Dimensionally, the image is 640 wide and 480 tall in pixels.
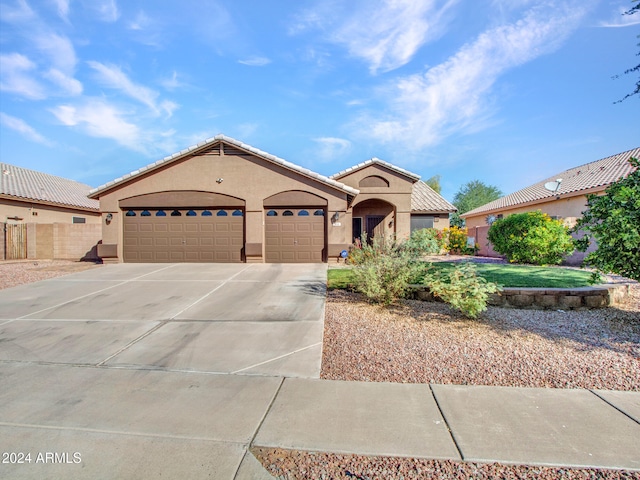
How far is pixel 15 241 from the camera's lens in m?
17.5

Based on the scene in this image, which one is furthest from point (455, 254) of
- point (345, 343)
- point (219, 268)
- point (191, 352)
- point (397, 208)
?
point (191, 352)

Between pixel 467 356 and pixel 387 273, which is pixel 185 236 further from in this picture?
pixel 467 356

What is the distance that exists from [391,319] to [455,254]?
51.9 feet

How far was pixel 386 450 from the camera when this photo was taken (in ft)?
8.91

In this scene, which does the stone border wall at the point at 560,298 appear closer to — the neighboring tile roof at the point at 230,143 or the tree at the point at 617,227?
the tree at the point at 617,227

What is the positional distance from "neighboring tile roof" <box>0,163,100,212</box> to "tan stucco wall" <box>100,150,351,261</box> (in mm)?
8455

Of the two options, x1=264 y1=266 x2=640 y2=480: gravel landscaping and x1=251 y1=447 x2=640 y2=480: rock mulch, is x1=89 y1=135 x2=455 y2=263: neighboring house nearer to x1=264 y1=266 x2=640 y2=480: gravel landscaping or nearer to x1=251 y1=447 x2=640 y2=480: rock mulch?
x1=264 y1=266 x2=640 y2=480: gravel landscaping

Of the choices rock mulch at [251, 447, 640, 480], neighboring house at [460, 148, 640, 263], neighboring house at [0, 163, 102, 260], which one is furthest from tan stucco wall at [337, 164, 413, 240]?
rock mulch at [251, 447, 640, 480]

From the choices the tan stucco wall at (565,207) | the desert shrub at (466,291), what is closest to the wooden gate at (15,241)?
the desert shrub at (466,291)

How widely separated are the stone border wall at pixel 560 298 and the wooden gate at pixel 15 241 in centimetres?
2285

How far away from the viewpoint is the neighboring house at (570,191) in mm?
16844

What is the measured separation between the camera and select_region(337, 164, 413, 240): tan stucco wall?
19.4 m

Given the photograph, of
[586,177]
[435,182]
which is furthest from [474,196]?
[586,177]

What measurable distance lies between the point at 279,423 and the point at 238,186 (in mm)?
12831
